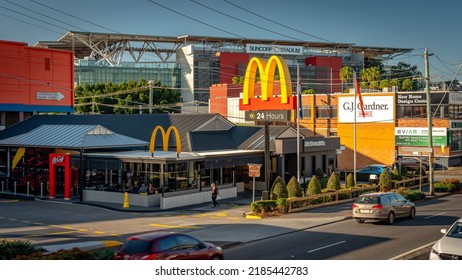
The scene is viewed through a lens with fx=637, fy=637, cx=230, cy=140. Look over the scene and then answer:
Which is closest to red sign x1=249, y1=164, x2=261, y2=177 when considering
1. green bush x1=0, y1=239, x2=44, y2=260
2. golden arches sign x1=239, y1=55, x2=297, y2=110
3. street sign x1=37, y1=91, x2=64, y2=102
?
golden arches sign x1=239, y1=55, x2=297, y2=110

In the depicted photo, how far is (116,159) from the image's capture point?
143 feet

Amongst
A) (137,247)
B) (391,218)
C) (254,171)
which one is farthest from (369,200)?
(137,247)

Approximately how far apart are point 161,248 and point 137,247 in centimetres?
66

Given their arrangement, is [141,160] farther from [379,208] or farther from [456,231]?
[456,231]

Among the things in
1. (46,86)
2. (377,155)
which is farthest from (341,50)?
(46,86)

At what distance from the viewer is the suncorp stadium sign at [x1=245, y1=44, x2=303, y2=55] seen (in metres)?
142

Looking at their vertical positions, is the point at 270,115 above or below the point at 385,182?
above

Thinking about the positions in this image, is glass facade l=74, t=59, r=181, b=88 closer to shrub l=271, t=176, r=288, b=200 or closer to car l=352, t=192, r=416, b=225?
shrub l=271, t=176, r=288, b=200

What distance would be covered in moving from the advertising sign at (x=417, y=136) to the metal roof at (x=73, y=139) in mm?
39710

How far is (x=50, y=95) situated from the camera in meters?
73.4

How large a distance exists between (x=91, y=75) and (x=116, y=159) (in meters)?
94.0

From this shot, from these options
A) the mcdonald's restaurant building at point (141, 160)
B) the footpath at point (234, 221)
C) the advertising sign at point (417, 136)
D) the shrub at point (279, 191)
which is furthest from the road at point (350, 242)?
the advertising sign at point (417, 136)

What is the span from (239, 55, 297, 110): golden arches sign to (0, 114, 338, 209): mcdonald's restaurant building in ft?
19.0

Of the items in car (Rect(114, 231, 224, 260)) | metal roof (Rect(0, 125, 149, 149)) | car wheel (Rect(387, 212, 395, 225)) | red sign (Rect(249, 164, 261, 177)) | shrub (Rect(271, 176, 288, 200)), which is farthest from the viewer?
metal roof (Rect(0, 125, 149, 149))
